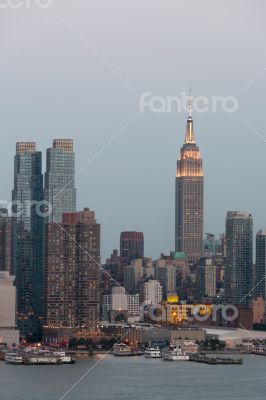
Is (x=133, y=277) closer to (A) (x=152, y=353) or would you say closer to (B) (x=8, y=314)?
(B) (x=8, y=314)

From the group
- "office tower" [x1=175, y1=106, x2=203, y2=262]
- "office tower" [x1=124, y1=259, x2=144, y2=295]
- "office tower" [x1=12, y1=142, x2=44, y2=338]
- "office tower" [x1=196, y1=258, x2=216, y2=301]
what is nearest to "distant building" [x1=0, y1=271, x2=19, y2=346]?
"office tower" [x1=12, y1=142, x2=44, y2=338]

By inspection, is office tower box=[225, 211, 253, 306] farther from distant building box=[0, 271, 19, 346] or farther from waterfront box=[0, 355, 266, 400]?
waterfront box=[0, 355, 266, 400]

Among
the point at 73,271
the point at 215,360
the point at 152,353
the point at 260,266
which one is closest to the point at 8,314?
the point at 73,271

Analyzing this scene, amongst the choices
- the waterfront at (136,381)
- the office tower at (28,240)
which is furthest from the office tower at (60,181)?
the waterfront at (136,381)

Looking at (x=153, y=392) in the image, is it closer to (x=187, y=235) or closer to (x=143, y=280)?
(x=143, y=280)

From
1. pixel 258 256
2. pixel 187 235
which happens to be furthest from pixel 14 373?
pixel 187 235
